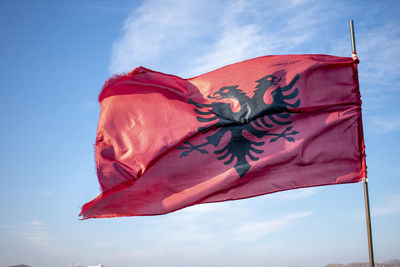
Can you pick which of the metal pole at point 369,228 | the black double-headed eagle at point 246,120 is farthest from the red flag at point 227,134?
the metal pole at point 369,228

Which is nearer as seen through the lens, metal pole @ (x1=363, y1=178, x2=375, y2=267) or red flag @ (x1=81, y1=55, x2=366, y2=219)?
metal pole @ (x1=363, y1=178, x2=375, y2=267)

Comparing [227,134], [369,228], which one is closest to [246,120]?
[227,134]

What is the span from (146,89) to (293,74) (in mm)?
4252

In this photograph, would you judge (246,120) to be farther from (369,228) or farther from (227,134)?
(369,228)

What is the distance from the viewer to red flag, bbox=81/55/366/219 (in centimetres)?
1498

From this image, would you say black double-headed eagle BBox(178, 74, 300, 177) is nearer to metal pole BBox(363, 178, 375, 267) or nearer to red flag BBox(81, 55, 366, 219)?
red flag BBox(81, 55, 366, 219)

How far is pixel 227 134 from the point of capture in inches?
619

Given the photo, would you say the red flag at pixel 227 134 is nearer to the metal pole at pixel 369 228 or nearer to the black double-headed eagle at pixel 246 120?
the black double-headed eagle at pixel 246 120

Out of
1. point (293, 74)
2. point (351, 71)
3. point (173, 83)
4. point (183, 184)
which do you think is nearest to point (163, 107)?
point (173, 83)

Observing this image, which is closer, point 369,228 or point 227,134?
point 369,228

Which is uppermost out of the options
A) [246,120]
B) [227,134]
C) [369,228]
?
[246,120]

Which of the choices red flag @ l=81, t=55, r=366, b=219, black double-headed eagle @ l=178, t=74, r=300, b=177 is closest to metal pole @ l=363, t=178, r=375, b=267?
red flag @ l=81, t=55, r=366, b=219

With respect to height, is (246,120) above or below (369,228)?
above

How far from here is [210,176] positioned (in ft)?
50.4
